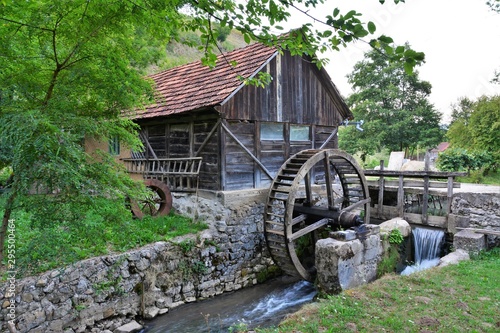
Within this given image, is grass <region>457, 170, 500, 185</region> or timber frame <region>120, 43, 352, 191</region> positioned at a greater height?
timber frame <region>120, 43, 352, 191</region>

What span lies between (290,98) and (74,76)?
6496 millimetres

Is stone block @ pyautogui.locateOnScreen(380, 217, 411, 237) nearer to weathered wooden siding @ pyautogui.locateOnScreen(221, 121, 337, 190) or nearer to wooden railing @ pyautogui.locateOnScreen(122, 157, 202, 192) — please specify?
weathered wooden siding @ pyautogui.locateOnScreen(221, 121, 337, 190)

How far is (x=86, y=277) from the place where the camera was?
5.48m

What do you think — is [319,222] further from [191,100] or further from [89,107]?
[89,107]

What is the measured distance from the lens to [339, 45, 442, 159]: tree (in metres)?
21.5

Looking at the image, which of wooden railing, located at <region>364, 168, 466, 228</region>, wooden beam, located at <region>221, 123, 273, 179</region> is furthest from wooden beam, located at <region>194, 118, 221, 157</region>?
wooden railing, located at <region>364, 168, 466, 228</region>

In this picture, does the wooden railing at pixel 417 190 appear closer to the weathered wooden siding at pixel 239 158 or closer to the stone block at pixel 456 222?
the stone block at pixel 456 222

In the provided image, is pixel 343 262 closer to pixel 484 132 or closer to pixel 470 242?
pixel 470 242

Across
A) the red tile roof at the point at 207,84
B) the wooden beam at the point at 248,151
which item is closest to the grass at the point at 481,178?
the wooden beam at the point at 248,151

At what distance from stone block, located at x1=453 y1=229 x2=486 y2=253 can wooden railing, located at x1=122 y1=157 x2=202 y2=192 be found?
6423 millimetres

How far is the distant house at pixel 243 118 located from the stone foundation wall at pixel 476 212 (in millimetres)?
3925

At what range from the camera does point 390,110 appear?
21.9m

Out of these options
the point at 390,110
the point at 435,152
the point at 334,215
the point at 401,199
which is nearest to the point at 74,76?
the point at 334,215

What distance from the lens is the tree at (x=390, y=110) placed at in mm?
21547
